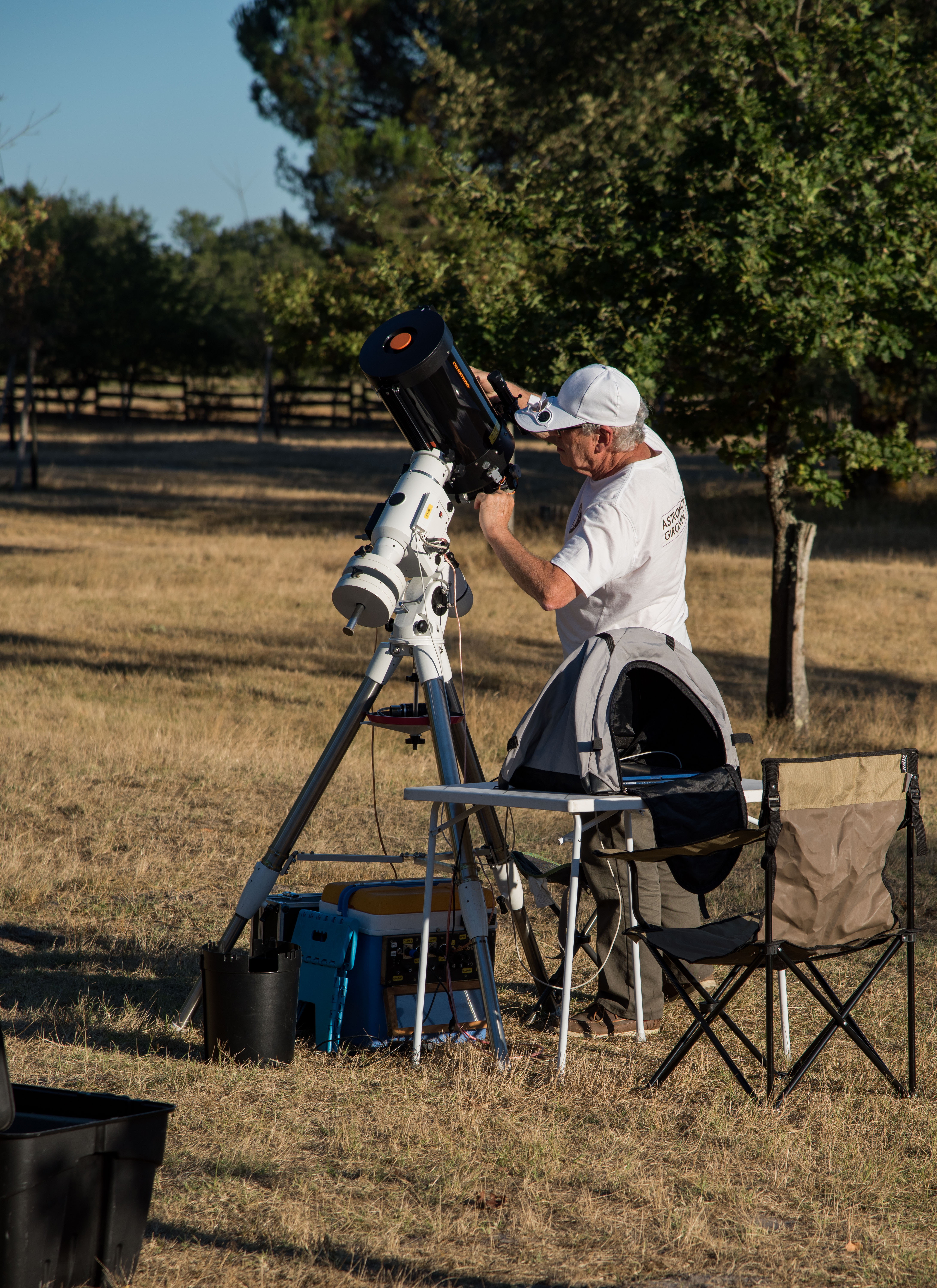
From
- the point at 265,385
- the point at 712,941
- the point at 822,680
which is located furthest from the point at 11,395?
the point at 712,941

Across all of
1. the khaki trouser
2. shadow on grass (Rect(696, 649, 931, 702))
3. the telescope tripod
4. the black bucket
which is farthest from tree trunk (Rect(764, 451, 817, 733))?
the black bucket

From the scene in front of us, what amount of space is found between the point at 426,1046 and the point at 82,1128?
1.76 m

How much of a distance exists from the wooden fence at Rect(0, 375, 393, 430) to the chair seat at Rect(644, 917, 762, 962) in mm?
48338

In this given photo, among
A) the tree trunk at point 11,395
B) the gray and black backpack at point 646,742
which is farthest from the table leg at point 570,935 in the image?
the tree trunk at point 11,395

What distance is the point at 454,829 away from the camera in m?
4.12

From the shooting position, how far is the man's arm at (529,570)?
385cm

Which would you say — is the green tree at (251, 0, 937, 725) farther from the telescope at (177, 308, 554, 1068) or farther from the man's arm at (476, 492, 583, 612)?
the man's arm at (476, 492, 583, 612)

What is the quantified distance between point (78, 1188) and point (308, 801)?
1696 millimetres

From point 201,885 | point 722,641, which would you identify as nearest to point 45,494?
point 722,641

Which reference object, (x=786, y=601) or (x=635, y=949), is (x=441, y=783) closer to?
(x=635, y=949)

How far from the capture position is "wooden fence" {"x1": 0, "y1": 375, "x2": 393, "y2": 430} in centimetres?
5225

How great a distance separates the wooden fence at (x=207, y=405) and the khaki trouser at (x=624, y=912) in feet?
157

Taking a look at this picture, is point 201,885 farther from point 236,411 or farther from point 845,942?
point 236,411

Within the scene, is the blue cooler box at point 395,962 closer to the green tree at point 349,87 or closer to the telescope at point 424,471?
the telescope at point 424,471
